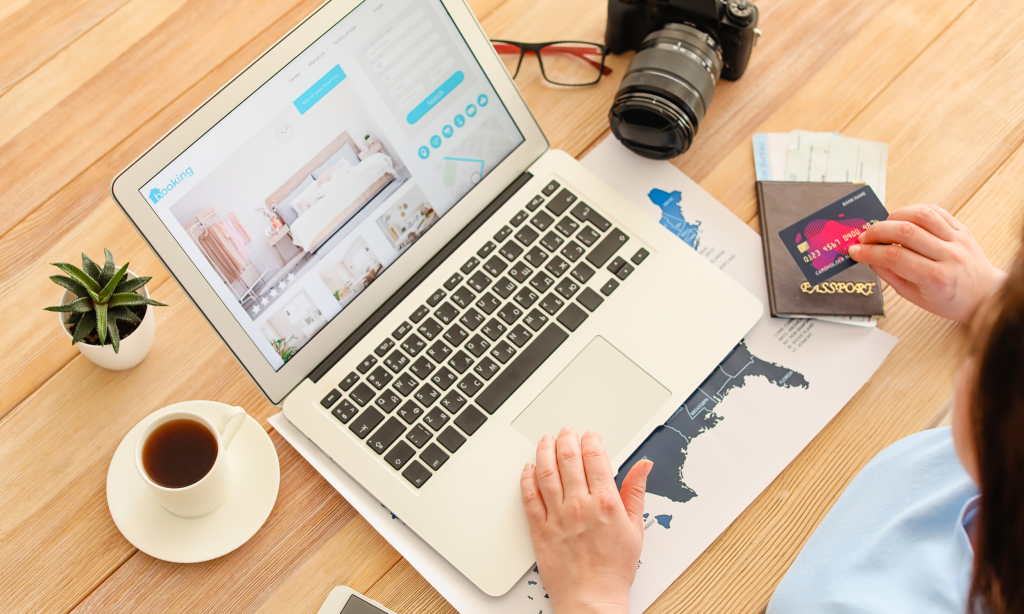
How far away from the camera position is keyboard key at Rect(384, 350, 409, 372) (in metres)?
0.76

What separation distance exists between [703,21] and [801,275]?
35 cm

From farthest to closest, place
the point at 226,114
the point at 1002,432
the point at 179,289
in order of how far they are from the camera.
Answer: the point at 179,289 < the point at 226,114 < the point at 1002,432

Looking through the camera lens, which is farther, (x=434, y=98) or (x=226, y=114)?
(x=434, y=98)

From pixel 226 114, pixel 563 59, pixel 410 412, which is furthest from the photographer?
pixel 563 59

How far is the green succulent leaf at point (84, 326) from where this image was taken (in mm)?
704

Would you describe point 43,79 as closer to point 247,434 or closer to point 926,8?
point 247,434

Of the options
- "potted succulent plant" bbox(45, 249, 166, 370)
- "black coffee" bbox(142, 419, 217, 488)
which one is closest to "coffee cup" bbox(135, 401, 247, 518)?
"black coffee" bbox(142, 419, 217, 488)

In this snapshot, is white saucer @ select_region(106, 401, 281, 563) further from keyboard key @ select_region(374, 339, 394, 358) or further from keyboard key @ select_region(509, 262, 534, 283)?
keyboard key @ select_region(509, 262, 534, 283)

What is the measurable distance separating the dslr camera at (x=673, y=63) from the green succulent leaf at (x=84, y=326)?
633 mm

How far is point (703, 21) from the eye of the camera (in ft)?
2.90

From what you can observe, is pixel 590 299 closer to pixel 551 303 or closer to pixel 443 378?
pixel 551 303

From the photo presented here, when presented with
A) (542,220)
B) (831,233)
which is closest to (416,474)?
(542,220)

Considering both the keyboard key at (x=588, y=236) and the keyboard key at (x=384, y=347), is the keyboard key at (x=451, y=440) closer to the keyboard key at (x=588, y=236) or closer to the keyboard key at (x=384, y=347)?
the keyboard key at (x=384, y=347)

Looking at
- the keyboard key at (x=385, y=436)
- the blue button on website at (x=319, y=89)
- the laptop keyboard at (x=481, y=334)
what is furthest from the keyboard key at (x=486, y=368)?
the blue button on website at (x=319, y=89)
